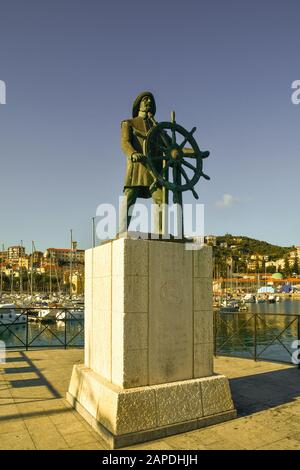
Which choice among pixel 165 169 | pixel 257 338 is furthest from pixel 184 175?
pixel 257 338

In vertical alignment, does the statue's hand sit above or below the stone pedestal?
above

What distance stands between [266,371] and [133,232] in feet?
17.5

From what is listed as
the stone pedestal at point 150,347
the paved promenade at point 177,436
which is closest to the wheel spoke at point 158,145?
the stone pedestal at point 150,347

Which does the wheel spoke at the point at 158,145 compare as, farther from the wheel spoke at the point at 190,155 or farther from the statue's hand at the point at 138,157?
the wheel spoke at the point at 190,155

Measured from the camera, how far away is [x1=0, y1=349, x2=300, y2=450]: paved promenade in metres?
4.73

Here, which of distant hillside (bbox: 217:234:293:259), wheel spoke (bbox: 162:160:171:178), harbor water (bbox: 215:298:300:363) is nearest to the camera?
wheel spoke (bbox: 162:160:171:178)

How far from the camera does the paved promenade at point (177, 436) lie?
15.5 feet

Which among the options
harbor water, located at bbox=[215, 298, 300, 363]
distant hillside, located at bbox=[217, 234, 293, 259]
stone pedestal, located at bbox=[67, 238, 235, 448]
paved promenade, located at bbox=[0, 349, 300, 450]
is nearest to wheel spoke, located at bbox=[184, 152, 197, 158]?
stone pedestal, located at bbox=[67, 238, 235, 448]

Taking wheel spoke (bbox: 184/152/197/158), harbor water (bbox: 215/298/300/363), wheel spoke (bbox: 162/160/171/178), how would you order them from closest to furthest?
wheel spoke (bbox: 162/160/171/178) < wheel spoke (bbox: 184/152/197/158) < harbor water (bbox: 215/298/300/363)

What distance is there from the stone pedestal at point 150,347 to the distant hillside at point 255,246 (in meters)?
165

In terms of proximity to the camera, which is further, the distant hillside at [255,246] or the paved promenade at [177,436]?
the distant hillside at [255,246]

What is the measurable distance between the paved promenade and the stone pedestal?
9.4 inches

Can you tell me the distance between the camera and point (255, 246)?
188 meters

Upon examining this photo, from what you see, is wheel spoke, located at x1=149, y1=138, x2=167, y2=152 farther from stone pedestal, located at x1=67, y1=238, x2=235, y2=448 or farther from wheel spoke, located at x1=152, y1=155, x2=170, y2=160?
stone pedestal, located at x1=67, y1=238, x2=235, y2=448
